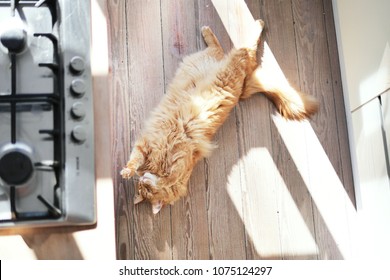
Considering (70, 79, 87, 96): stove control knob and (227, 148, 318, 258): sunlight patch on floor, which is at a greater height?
(70, 79, 87, 96): stove control knob

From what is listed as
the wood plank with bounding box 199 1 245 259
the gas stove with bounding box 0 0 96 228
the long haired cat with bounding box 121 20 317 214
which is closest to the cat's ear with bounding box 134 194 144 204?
the long haired cat with bounding box 121 20 317 214

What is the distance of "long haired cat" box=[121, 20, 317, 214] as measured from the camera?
5.08 ft

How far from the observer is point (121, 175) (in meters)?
1.56

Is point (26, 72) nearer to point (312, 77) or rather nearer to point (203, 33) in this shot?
point (203, 33)

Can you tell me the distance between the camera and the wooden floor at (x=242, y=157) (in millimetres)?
1603

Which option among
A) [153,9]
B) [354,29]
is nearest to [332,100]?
[354,29]

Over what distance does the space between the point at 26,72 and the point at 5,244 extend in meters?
0.36

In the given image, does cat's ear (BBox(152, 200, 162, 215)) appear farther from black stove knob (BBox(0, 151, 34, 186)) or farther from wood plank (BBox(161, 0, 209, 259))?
black stove knob (BBox(0, 151, 34, 186))

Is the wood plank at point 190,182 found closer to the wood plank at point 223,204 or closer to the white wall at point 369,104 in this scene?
the wood plank at point 223,204


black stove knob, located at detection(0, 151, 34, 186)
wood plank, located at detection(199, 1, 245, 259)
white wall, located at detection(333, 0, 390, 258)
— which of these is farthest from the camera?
wood plank, located at detection(199, 1, 245, 259)

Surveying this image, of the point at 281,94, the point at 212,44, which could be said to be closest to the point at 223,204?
the point at 281,94

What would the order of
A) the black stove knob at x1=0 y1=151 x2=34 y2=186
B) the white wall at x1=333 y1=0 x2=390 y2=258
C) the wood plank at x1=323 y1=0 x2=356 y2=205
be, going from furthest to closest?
the wood plank at x1=323 y1=0 x2=356 y2=205 → the white wall at x1=333 y1=0 x2=390 y2=258 → the black stove knob at x1=0 y1=151 x2=34 y2=186

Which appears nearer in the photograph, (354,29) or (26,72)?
(26,72)

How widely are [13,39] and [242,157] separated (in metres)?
1.02
